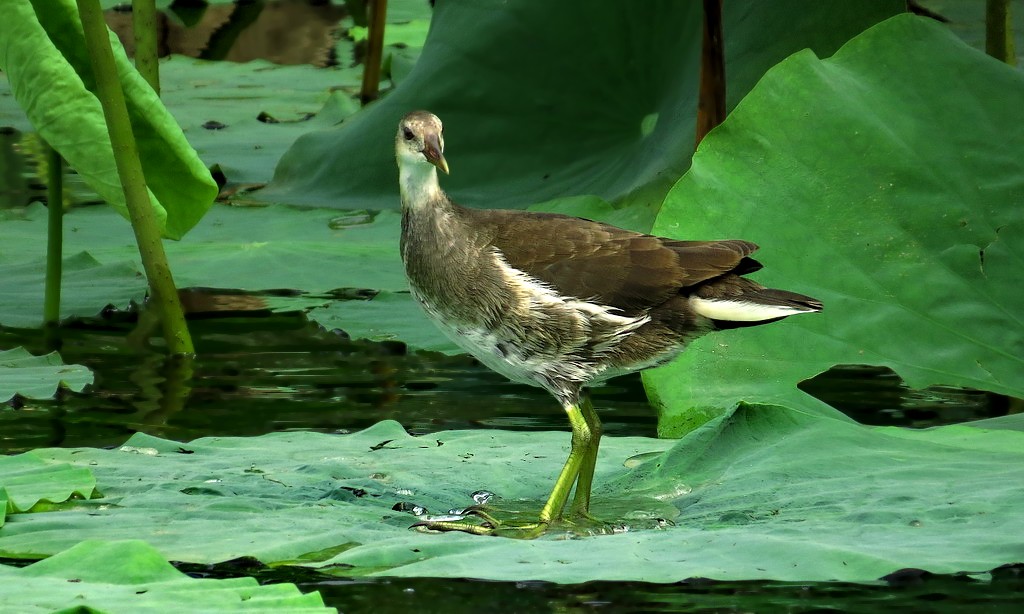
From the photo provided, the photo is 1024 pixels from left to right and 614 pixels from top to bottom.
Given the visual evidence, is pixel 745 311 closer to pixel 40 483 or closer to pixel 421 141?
pixel 421 141

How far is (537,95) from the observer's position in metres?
6.88

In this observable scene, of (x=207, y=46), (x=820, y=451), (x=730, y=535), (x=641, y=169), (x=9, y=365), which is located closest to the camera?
(x=730, y=535)

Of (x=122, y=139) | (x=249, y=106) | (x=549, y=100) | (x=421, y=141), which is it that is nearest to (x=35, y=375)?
(x=122, y=139)

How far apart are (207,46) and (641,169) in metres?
8.31

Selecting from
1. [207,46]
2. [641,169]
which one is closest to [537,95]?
[641,169]

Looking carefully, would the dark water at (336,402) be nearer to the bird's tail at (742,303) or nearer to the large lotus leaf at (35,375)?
the large lotus leaf at (35,375)

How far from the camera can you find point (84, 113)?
16.1ft

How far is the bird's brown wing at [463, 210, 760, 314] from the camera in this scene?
3752 mm

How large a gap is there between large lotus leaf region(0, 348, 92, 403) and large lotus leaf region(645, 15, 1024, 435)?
1.76 metres

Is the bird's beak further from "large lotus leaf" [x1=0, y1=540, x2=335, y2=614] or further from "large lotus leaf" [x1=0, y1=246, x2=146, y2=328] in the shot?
"large lotus leaf" [x1=0, y1=246, x2=146, y2=328]

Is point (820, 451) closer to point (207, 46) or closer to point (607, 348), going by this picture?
point (607, 348)

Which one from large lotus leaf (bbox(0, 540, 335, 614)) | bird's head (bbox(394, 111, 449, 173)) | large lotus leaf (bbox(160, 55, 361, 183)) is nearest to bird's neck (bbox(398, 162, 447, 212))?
bird's head (bbox(394, 111, 449, 173))

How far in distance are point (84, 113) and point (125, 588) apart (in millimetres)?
2729

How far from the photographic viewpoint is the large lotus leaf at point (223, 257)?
593 centimetres
